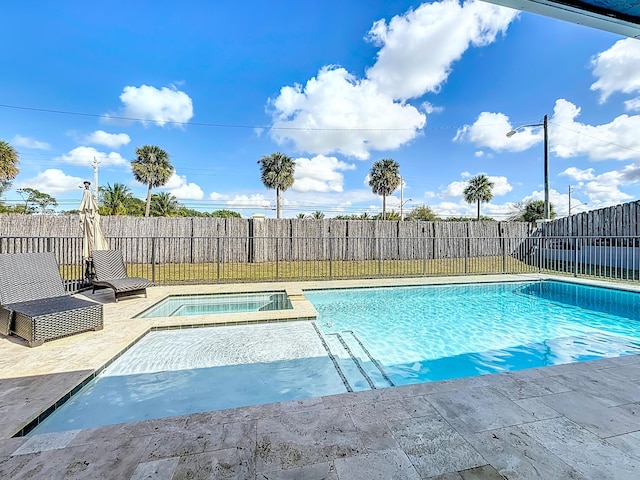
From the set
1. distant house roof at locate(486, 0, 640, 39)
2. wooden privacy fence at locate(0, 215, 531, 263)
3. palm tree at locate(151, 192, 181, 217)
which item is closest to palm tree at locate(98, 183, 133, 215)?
palm tree at locate(151, 192, 181, 217)

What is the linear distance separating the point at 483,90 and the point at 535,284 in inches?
272

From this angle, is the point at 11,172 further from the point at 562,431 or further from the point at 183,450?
the point at 562,431

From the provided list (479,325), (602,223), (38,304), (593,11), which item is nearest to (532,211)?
(602,223)

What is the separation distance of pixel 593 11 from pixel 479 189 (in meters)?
24.8

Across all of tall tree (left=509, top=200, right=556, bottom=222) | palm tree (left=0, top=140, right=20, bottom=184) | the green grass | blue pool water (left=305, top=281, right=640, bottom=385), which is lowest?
blue pool water (left=305, top=281, right=640, bottom=385)

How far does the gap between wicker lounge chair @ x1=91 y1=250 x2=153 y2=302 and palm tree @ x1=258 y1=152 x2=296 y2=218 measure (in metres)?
13.8

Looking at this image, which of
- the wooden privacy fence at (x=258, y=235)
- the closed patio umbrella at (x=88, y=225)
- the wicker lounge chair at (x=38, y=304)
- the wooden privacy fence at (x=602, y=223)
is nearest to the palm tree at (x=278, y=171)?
the wooden privacy fence at (x=258, y=235)

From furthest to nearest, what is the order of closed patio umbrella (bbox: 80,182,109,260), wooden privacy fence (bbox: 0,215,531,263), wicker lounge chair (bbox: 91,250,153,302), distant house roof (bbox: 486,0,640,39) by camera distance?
wooden privacy fence (bbox: 0,215,531,263), closed patio umbrella (bbox: 80,182,109,260), wicker lounge chair (bbox: 91,250,153,302), distant house roof (bbox: 486,0,640,39)

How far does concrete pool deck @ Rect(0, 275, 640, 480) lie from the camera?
1.44 m

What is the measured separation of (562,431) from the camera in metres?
1.73

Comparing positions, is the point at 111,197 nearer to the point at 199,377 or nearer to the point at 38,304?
the point at 38,304

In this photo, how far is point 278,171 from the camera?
1958 cm

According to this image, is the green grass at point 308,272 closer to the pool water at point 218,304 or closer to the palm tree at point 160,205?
the pool water at point 218,304

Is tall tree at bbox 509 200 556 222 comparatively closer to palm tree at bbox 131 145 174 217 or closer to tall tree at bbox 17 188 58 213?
palm tree at bbox 131 145 174 217
